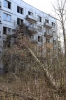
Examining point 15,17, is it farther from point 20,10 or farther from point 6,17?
point 20,10

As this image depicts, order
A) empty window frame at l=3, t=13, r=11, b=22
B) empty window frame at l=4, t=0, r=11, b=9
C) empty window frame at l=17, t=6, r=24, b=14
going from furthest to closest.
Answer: empty window frame at l=17, t=6, r=24, b=14
empty window frame at l=4, t=0, r=11, b=9
empty window frame at l=3, t=13, r=11, b=22

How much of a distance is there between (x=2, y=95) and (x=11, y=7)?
961 inches

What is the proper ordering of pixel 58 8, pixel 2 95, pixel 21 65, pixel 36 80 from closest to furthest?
1. pixel 36 80
2. pixel 2 95
3. pixel 21 65
4. pixel 58 8

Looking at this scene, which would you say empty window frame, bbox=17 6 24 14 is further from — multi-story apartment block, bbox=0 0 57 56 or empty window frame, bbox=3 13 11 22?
empty window frame, bbox=3 13 11 22

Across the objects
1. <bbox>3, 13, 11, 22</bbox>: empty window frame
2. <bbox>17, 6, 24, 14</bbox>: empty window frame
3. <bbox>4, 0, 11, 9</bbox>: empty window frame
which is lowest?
<bbox>3, 13, 11, 22</bbox>: empty window frame

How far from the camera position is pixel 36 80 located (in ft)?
22.4

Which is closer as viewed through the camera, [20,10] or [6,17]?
[6,17]

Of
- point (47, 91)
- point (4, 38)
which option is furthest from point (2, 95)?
point (4, 38)

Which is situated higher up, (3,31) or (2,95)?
(3,31)

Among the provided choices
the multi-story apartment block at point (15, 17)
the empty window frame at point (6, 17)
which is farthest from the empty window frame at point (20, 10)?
the empty window frame at point (6, 17)

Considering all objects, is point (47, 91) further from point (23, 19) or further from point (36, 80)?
point (23, 19)

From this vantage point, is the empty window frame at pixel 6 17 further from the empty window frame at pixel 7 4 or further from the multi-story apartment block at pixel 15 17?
the empty window frame at pixel 7 4

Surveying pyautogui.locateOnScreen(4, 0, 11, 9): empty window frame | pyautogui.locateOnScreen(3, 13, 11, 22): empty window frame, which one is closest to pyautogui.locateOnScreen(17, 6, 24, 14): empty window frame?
pyautogui.locateOnScreen(4, 0, 11, 9): empty window frame

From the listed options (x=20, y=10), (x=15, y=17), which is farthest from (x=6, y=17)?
(x=20, y=10)
